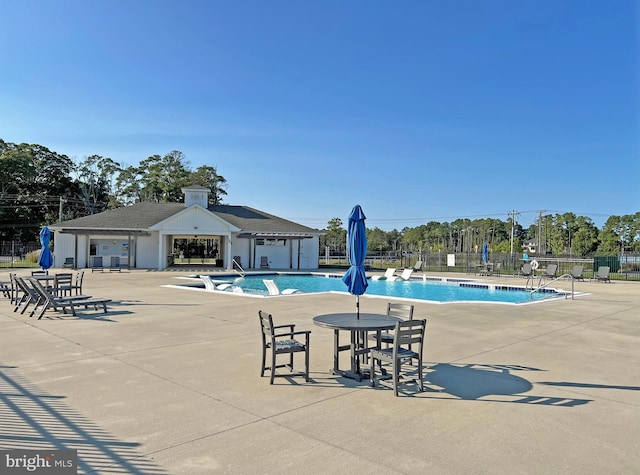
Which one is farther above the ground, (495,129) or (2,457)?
(495,129)

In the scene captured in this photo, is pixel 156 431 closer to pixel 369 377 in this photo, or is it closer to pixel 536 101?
pixel 369 377

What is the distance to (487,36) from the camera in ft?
61.7

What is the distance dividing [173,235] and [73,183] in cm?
3778

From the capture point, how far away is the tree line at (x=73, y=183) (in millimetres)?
51375

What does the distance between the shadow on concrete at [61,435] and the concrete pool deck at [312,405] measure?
0.02 metres

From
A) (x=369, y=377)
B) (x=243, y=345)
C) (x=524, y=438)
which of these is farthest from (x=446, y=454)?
(x=243, y=345)

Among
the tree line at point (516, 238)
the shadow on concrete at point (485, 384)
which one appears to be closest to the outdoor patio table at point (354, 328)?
the shadow on concrete at point (485, 384)

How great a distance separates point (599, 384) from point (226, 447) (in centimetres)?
468

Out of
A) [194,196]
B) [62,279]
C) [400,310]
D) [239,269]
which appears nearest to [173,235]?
[194,196]

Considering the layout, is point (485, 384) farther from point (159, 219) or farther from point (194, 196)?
point (194, 196)

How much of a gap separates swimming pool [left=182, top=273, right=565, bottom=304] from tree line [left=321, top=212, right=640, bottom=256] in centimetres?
1573

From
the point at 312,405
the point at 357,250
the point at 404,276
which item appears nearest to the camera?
the point at 312,405

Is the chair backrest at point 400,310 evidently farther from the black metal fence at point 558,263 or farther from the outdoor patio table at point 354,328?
the black metal fence at point 558,263

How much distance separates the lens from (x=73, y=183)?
6088 centimetres
